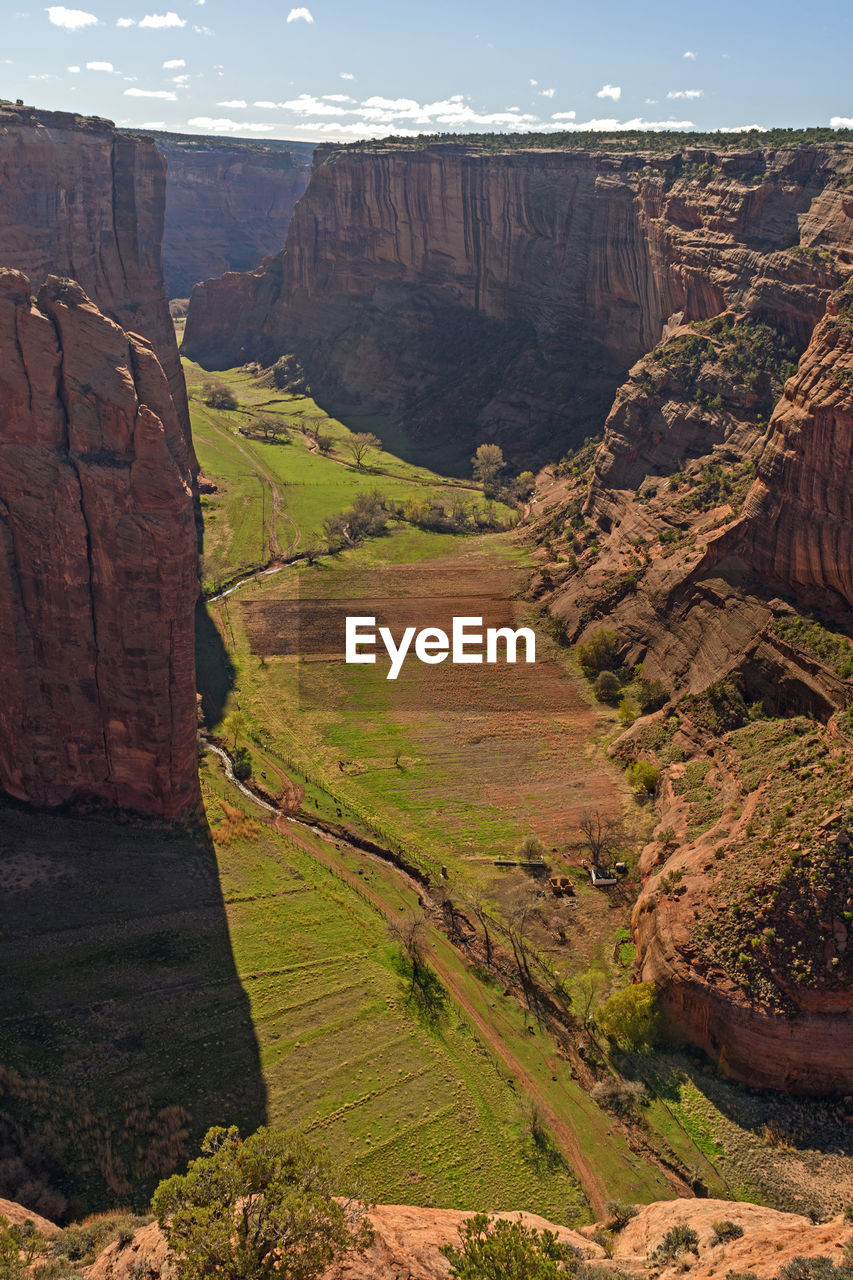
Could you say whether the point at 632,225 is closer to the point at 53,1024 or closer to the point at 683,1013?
the point at 683,1013

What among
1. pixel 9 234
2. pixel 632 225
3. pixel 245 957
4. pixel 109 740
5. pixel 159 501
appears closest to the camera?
pixel 245 957

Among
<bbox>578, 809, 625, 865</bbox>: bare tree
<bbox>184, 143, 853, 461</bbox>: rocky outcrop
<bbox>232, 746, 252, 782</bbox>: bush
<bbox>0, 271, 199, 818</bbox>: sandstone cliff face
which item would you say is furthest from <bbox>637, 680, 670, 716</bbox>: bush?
<bbox>184, 143, 853, 461</bbox>: rocky outcrop

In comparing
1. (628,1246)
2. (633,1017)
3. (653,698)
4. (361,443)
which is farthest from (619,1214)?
(361,443)

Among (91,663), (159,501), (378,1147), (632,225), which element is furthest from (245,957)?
(632,225)

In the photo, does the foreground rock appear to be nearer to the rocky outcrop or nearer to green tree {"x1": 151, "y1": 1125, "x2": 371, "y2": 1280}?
green tree {"x1": 151, "y1": 1125, "x2": 371, "y2": 1280}

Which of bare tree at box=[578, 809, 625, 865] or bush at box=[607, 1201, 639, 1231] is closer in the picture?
bush at box=[607, 1201, 639, 1231]
